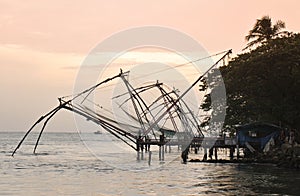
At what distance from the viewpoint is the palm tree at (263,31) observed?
2562 inches

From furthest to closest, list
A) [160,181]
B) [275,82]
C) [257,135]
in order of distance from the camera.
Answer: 1. [257,135]
2. [275,82]
3. [160,181]

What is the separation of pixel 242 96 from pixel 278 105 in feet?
29.9

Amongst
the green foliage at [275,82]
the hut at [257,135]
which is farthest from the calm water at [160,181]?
the hut at [257,135]

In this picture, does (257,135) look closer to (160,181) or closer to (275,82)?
(275,82)

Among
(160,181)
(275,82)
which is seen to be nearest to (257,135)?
(275,82)

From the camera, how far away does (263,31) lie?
65562 millimetres

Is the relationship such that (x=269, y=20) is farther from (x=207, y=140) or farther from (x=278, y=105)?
(x=278, y=105)

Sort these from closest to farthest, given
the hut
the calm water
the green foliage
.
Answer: the calm water → the green foliage → the hut

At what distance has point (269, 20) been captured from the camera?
6588cm

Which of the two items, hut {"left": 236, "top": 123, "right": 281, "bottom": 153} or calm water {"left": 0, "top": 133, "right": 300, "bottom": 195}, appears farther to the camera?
hut {"left": 236, "top": 123, "right": 281, "bottom": 153}

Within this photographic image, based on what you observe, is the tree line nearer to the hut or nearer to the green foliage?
the green foliage

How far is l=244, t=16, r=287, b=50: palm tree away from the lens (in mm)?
65062

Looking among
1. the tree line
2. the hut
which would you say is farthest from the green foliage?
the hut

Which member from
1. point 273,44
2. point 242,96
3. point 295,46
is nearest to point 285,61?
point 295,46
